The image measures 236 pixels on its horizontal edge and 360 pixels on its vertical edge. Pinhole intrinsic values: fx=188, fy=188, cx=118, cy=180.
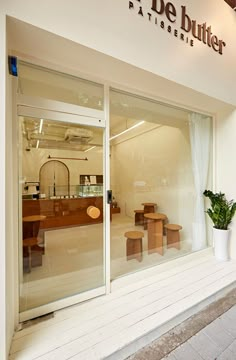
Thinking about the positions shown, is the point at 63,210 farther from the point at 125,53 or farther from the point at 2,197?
the point at 125,53

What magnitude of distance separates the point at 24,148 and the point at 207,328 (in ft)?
8.13

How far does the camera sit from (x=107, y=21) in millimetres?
1697

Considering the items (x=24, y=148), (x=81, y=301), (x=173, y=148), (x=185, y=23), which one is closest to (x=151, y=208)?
(x=173, y=148)

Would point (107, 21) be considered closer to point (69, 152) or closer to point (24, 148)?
point (24, 148)

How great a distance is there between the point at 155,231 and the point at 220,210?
1142 mm

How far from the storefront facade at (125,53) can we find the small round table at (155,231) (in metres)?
1.17

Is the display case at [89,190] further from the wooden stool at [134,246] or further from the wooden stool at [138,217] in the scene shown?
the wooden stool at [138,217]

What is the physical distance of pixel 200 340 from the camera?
162 cm

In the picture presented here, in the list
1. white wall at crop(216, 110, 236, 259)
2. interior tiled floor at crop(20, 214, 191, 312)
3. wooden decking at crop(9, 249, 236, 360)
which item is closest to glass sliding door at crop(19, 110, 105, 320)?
interior tiled floor at crop(20, 214, 191, 312)

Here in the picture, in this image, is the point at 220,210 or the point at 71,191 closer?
the point at 220,210

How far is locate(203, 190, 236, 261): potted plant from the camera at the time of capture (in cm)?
303

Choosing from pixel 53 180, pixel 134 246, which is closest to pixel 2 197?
pixel 53 180

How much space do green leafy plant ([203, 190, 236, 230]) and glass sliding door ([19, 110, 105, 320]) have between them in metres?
1.97

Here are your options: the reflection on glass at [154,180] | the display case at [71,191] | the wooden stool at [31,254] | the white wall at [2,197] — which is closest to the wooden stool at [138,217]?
the reflection on glass at [154,180]
